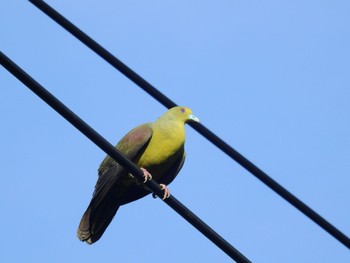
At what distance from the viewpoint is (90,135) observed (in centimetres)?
410

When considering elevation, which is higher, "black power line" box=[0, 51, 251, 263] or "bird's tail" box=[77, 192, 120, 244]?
"bird's tail" box=[77, 192, 120, 244]

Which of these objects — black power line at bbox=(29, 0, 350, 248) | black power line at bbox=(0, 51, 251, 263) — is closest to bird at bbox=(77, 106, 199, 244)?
black power line at bbox=(29, 0, 350, 248)

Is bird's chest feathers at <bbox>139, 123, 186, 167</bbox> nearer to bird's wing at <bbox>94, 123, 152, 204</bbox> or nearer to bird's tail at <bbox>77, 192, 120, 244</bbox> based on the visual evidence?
bird's wing at <bbox>94, 123, 152, 204</bbox>

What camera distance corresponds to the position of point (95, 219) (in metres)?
6.81

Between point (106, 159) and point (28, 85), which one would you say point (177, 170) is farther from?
point (28, 85)

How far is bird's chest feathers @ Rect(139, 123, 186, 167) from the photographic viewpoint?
23.3 ft

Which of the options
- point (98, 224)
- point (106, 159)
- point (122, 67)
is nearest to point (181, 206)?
point (122, 67)

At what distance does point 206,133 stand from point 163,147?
84.5 inches

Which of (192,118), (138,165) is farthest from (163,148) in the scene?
(192,118)

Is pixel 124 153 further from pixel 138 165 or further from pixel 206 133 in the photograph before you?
pixel 206 133

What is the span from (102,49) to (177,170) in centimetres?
265

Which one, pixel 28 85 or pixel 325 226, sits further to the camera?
pixel 325 226

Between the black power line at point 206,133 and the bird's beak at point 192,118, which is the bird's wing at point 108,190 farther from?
the black power line at point 206,133

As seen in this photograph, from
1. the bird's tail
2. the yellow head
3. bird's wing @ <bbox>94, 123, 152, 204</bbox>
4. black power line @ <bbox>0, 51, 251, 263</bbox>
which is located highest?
the yellow head
